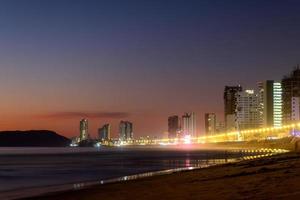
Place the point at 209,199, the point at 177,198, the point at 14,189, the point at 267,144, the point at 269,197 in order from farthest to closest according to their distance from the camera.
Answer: the point at 267,144
the point at 14,189
the point at 177,198
the point at 209,199
the point at 269,197

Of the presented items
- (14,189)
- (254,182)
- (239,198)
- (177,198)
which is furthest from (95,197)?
(14,189)

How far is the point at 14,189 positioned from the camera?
139 feet

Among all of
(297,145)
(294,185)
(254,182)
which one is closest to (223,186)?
(254,182)

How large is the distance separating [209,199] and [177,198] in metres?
2.18

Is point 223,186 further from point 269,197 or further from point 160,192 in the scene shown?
point 269,197

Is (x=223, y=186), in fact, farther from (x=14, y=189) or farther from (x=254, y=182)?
(x=14, y=189)

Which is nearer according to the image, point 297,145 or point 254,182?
point 254,182

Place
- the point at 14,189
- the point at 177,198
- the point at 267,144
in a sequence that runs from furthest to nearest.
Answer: the point at 267,144, the point at 14,189, the point at 177,198

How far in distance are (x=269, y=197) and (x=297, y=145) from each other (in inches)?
4566

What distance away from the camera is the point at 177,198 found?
2409 cm

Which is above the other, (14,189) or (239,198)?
(239,198)

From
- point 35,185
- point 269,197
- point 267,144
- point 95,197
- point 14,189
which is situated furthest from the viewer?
point 267,144

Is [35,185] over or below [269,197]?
below

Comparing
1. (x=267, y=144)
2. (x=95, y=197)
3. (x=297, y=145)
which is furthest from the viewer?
(x=267, y=144)
